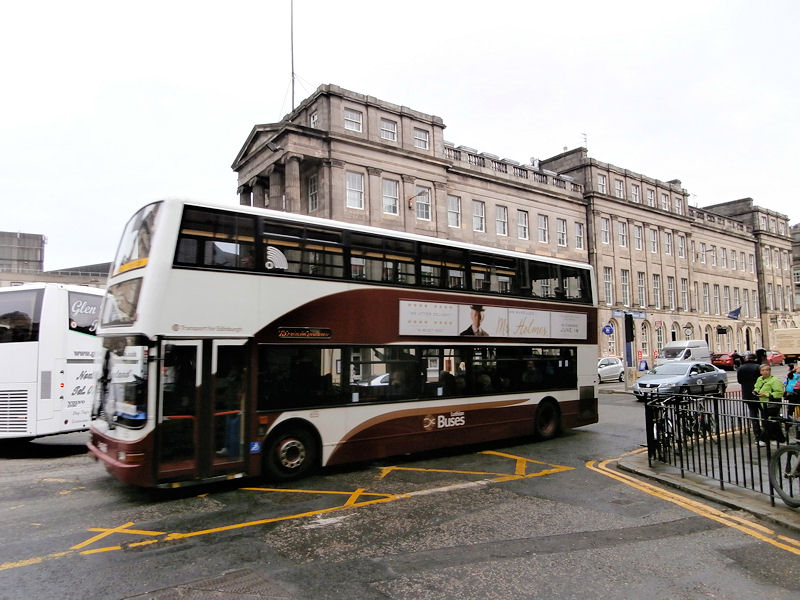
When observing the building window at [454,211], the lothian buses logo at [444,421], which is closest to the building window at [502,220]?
the building window at [454,211]

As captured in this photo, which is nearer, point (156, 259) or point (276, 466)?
point (156, 259)

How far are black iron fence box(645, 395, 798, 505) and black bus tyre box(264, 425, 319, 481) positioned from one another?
565 centimetres

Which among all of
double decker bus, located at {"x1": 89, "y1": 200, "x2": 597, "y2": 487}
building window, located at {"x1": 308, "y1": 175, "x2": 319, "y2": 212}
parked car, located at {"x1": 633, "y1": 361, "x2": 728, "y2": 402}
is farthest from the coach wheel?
building window, located at {"x1": 308, "y1": 175, "x2": 319, "y2": 212}

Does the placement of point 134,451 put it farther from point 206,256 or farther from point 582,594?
point 582,594

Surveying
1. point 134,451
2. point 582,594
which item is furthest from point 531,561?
point 134,451

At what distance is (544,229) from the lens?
4066cm

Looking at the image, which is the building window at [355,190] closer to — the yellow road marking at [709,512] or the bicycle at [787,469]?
the yellow road marking at [709,512]

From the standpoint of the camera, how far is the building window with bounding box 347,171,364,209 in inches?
1187

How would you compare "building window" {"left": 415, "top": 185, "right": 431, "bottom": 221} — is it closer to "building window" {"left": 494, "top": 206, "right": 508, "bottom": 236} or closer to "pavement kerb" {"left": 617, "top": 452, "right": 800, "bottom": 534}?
"building window" {"left": 494, "top": 206, "right": 508, "bottom": 236}

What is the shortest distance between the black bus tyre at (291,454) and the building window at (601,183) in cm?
4188

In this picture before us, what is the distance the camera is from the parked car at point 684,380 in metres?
19.7

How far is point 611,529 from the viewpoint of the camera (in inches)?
236

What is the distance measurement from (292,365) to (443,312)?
3.20m

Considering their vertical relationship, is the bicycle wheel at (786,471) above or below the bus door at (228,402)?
below
